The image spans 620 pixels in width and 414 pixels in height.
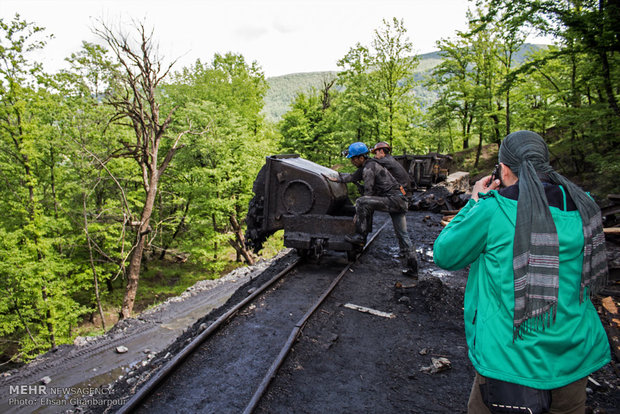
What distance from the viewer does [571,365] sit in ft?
5.12

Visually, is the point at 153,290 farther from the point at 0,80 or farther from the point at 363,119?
the point at 363,119

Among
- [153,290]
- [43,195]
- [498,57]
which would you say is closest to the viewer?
[43,195]

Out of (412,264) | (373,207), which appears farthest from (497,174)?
(412,264)

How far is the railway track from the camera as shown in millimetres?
3342

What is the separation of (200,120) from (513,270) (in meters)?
19.3

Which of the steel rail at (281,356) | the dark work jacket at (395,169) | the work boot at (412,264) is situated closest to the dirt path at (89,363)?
the steel rail at (281,356)

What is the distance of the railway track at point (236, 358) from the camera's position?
3.34m

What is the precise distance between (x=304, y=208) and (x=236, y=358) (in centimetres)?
360

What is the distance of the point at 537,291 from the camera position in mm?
1550

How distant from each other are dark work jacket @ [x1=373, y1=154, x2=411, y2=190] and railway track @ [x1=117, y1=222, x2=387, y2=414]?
260 cm

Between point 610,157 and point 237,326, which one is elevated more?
point 610,157

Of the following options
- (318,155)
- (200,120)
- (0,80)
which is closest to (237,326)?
(200,120)

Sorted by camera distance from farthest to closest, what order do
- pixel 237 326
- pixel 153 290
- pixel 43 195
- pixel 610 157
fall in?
pixel 153 290 < pixel 43 195 < pixel 610 157 < pixel 237 326

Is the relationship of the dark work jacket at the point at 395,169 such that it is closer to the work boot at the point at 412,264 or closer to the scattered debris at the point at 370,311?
the work boot at the point at 412,264
